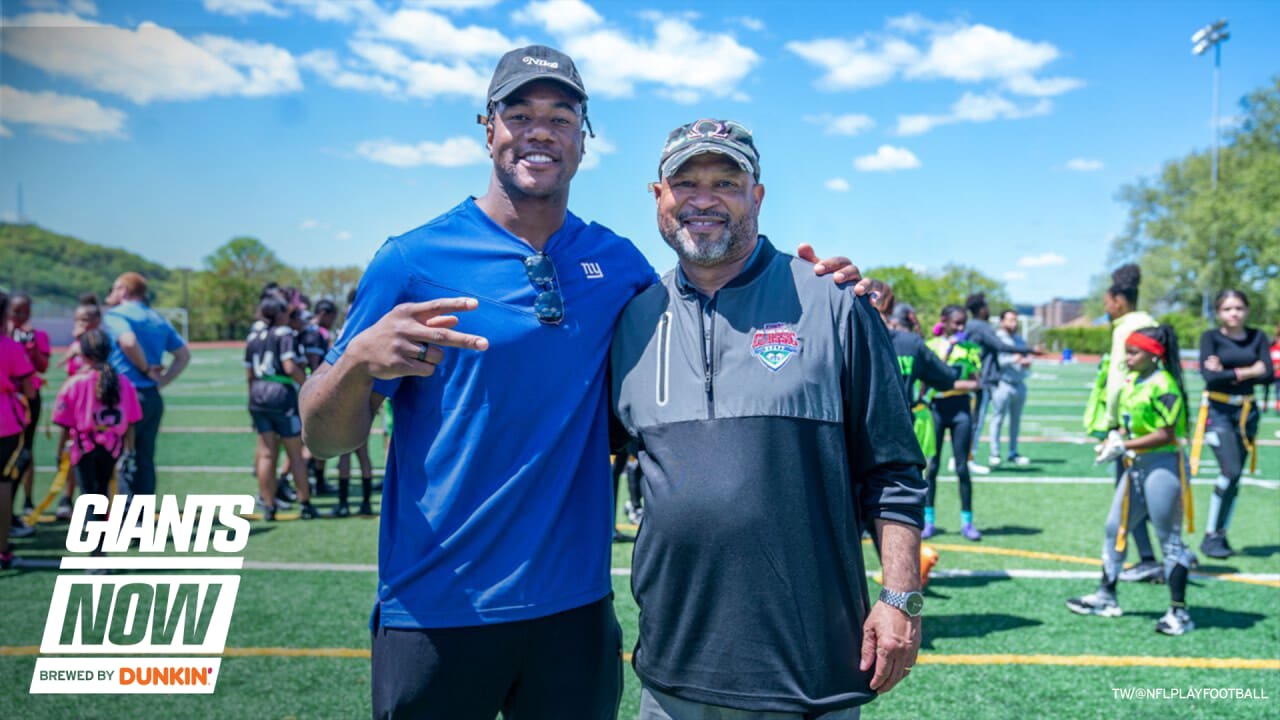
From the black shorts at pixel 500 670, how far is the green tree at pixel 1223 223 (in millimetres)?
48957

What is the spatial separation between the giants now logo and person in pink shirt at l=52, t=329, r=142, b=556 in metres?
0.26

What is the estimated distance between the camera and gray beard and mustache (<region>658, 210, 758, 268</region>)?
90.5 inches

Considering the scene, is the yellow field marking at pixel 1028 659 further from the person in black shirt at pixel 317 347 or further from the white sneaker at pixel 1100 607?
the person in black shirt at pixel 317 347

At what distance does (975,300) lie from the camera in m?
10.9

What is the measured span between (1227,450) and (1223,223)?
46.2 metres

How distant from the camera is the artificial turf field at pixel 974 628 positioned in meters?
4.25

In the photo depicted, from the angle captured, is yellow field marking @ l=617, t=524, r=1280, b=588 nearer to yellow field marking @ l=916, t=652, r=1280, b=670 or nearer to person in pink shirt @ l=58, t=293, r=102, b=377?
yellow field marking @ l=916, t=652, r=1280, b=670

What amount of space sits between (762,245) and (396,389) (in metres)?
1.12

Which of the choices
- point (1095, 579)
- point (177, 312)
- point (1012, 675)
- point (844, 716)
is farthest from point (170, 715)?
point (177, 312)

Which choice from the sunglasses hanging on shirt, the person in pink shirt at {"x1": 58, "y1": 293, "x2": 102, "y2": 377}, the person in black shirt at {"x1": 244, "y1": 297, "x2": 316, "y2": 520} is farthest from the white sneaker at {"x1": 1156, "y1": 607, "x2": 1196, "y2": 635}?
the person in pink shirt at {"x1": 58, "y1": 293, "x2": 102, "y2": 377}

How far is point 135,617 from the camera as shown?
5523mm

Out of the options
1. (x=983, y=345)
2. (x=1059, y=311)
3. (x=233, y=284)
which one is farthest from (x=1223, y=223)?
(x=1059, y=311)

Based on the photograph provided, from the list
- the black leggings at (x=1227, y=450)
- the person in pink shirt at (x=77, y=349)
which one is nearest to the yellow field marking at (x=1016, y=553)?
the black leggings at (x=1227, y=450)

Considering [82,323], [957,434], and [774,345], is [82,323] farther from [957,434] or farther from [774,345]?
[957,434]
